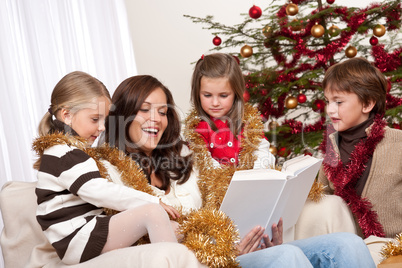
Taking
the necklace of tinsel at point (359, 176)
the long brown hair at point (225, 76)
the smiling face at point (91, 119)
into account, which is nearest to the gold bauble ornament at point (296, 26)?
the long brown hair at point (225, 76)

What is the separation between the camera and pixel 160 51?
4750mm

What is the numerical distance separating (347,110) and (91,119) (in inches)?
46.0

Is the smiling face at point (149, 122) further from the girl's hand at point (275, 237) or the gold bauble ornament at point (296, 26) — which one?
A: the gold bauble ornament at point (296, 26)

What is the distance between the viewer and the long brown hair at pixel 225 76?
2357 millimetres

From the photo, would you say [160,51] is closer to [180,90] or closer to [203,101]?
[180,90]

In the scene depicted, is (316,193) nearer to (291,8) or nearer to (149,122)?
(149,122)

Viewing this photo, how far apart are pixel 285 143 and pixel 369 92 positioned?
1319 mm

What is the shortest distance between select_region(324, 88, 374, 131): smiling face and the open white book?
0.39 m

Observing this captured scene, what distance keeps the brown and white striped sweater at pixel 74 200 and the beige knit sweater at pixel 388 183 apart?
1.06m

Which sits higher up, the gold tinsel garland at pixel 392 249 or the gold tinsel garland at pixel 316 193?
the gold tinsel garland at pixel 316 193

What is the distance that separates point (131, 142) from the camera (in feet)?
6.59

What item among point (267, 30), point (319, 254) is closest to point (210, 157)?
point (319, 254)

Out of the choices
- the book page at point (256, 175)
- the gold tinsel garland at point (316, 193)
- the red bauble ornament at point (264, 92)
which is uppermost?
the red bauble ornament at point (264, 92)

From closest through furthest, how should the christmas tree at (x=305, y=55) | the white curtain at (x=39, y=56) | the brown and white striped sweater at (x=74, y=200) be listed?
the brown and white striped sweater at (x=74, y=200)
the white curtain at (x=39, y=56)
the christmas tree at (x=305, y=55)
